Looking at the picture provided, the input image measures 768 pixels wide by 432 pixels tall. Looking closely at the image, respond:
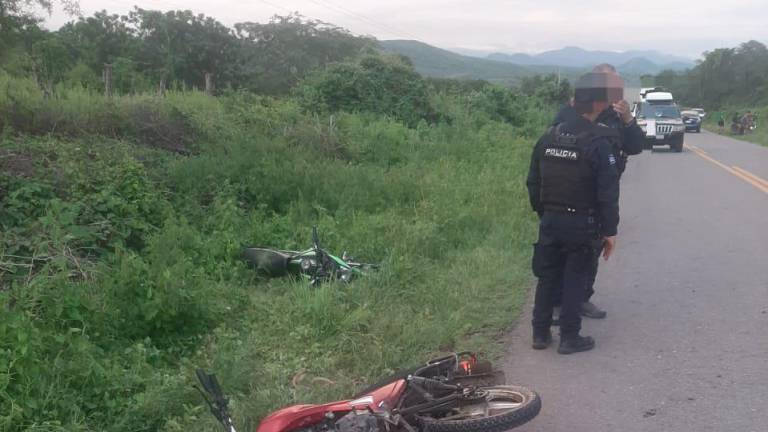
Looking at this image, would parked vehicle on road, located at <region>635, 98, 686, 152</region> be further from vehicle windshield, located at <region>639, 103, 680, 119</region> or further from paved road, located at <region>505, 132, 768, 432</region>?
paved road, located at <region>505, 132, 768, 432</region>

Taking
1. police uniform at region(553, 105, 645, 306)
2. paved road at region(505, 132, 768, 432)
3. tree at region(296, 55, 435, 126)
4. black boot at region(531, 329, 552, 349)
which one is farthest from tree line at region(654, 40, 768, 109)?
black boot at region(531, 329, 552, 349)

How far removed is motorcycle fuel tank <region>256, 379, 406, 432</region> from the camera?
356 centimetres

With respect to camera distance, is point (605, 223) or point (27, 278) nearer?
point (605, 223)

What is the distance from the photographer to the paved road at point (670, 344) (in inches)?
170

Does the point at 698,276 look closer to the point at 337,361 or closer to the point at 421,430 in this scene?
the point at 337,361

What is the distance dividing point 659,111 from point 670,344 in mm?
24788

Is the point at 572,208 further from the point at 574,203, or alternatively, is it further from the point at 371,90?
the point at 371,90

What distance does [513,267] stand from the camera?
7.75 meters

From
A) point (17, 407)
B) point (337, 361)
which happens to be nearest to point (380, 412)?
point (337, 361)

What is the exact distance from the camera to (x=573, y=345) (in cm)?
545

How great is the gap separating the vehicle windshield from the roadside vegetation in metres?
16.2

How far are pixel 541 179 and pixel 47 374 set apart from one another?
3474mm

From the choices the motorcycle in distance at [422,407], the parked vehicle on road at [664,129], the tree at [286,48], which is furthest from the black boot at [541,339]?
the tree at [286,48]

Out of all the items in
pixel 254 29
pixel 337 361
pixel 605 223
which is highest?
pixel 254 29
